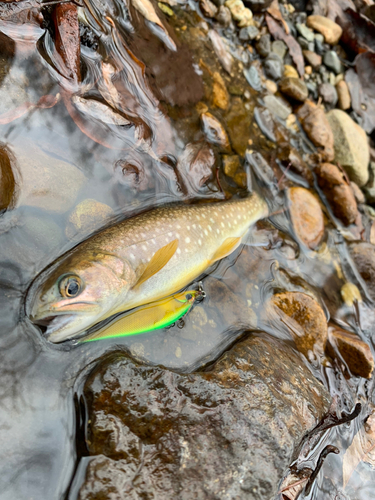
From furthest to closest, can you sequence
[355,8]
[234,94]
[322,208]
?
[355,8] → [322,208] → [234,94]

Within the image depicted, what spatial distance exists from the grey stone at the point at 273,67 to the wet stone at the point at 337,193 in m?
1.88

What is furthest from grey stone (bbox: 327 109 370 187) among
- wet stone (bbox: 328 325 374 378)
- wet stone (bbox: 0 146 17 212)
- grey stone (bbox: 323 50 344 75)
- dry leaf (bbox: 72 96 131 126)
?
wet stone (bbox: 0 146 17 212)

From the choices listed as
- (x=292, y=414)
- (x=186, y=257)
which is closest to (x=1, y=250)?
(x=186, y=257)

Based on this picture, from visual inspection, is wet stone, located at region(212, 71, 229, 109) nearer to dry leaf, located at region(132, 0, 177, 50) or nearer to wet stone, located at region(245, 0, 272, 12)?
dry leaf, located at region(132, 0, 177, 50)

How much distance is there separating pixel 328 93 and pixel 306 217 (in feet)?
10.5

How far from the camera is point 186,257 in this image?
3.39 m

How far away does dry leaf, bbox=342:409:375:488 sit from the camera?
11.3 ft

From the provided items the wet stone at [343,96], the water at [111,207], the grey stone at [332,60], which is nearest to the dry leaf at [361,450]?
the water at [111,207]

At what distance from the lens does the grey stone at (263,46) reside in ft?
18.6

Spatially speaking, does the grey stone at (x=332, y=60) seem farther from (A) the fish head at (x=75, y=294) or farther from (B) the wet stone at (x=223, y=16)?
(A) the fish head at (x=75, y=294)

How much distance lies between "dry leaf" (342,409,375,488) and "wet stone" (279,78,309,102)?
205 inches

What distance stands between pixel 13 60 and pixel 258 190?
3.41 metres

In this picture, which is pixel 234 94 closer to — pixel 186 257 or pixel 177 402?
pixel 186 257

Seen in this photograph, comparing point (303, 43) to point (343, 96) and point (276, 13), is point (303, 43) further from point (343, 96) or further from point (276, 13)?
point (343, 96)
